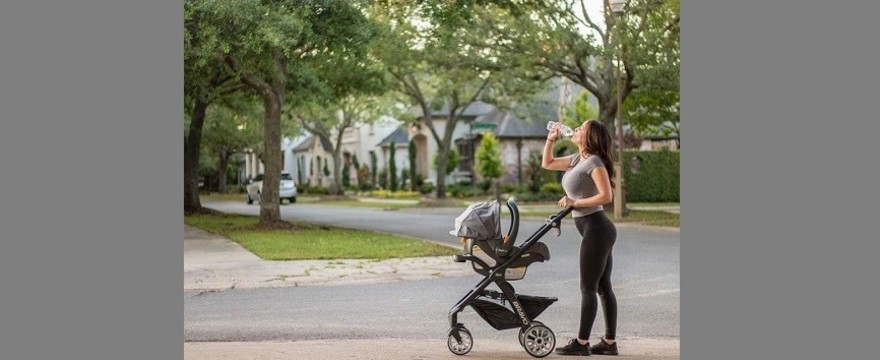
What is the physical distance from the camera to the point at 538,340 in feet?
18.4

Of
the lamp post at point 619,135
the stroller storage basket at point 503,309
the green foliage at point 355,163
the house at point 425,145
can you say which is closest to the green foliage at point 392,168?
the house at point 425,145

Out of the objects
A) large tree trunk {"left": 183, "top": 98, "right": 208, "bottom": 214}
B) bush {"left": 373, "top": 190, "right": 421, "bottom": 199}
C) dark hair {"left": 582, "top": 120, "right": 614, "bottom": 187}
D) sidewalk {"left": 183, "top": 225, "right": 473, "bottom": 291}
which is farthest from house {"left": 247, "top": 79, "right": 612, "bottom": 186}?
dark hair {"left": 582, "top": 120, "right": 614, "bottom": 187}

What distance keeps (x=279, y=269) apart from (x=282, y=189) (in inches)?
32.5

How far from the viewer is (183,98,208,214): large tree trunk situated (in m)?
6.79

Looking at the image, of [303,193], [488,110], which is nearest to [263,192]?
[303,193]

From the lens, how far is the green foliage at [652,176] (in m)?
7.14

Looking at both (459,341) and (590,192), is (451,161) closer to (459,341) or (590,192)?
(459,341)

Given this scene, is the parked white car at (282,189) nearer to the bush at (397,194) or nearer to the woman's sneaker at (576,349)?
the bush at (397,194)

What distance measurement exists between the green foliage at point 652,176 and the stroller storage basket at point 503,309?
5.43ft

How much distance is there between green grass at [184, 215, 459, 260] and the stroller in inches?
78.4

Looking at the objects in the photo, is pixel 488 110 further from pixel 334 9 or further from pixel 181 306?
pixel 181 306

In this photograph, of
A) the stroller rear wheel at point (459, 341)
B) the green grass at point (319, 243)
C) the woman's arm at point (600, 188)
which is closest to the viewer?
the woman's arm at point (600, 188)

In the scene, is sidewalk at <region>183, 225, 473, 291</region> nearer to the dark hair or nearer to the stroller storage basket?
the stroller storage basket

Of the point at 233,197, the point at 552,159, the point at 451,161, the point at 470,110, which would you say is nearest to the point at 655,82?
the point at 470,110
